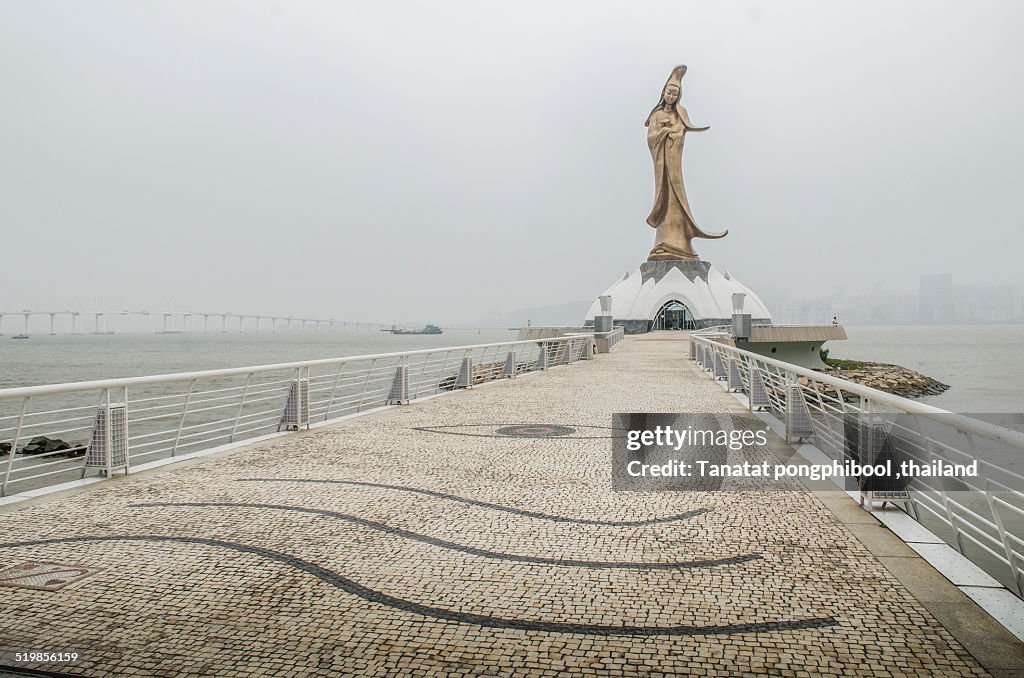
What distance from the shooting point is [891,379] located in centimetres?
3844

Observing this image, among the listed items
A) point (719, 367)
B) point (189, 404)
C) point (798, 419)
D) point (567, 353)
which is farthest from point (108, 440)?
point (567, 353)

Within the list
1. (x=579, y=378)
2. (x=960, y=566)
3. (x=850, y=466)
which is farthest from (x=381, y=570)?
(x=579, y=378)

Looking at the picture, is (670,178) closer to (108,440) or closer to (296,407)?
(296,407)

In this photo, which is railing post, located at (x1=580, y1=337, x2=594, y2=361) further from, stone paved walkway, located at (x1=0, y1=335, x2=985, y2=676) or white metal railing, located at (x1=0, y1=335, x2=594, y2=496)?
stone paved walkway, located at (x1=0, y1=335, x2=985, y2=676)

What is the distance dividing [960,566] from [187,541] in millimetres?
4426

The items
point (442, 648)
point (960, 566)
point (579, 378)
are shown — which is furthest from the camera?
point (579, 378)

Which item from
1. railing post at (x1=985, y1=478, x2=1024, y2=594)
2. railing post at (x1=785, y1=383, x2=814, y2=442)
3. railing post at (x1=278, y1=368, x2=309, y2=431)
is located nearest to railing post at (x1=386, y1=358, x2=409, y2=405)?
railing post at (x1=278, y1=368, x2=309, y2=431)

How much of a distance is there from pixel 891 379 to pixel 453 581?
131 ft

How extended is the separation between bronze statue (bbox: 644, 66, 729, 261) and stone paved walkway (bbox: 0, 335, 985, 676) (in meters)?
50.7

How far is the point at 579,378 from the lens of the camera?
1723 centimetres

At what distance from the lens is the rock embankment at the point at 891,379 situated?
36938 millimetres

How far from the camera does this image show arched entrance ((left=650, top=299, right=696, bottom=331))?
5644cm

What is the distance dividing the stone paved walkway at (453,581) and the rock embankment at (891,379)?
106 ft

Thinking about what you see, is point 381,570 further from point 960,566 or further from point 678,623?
point 960,566
